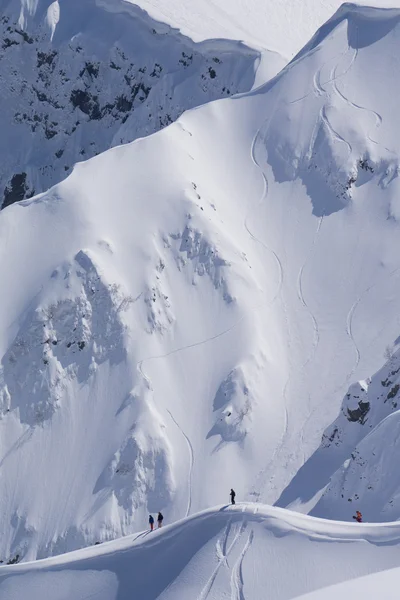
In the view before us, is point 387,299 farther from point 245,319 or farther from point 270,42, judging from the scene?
point 270,42

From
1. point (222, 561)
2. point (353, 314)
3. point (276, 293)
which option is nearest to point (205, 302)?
point (276, 293)

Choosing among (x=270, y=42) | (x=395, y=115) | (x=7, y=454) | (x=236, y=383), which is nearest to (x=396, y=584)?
(x=236, y=383)

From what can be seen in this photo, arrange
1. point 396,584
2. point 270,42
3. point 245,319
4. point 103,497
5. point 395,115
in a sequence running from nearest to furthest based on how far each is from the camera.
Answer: point 396,584 → point 103,497 → point 245,319 → point 395,115 → point 270,42

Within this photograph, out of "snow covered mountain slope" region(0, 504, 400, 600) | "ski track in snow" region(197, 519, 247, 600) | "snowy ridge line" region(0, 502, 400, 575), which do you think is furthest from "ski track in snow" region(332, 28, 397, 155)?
"ski track in snow" region(197, 519, 247, 600)

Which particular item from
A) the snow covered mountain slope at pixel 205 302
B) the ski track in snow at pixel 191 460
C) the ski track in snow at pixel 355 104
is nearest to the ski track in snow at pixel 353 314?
the snow covered mountain slope at pixel 205 302

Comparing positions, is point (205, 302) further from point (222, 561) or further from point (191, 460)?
point (222, 561)

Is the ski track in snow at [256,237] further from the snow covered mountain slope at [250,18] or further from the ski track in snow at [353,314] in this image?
the snow covered mountain slope at [250,18]

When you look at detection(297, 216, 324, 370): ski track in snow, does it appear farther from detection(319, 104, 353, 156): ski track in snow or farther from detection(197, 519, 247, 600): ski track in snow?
detection(197, 519, 247, 600): ski track in snow

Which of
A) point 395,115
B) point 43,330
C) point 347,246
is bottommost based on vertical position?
point 43,330
